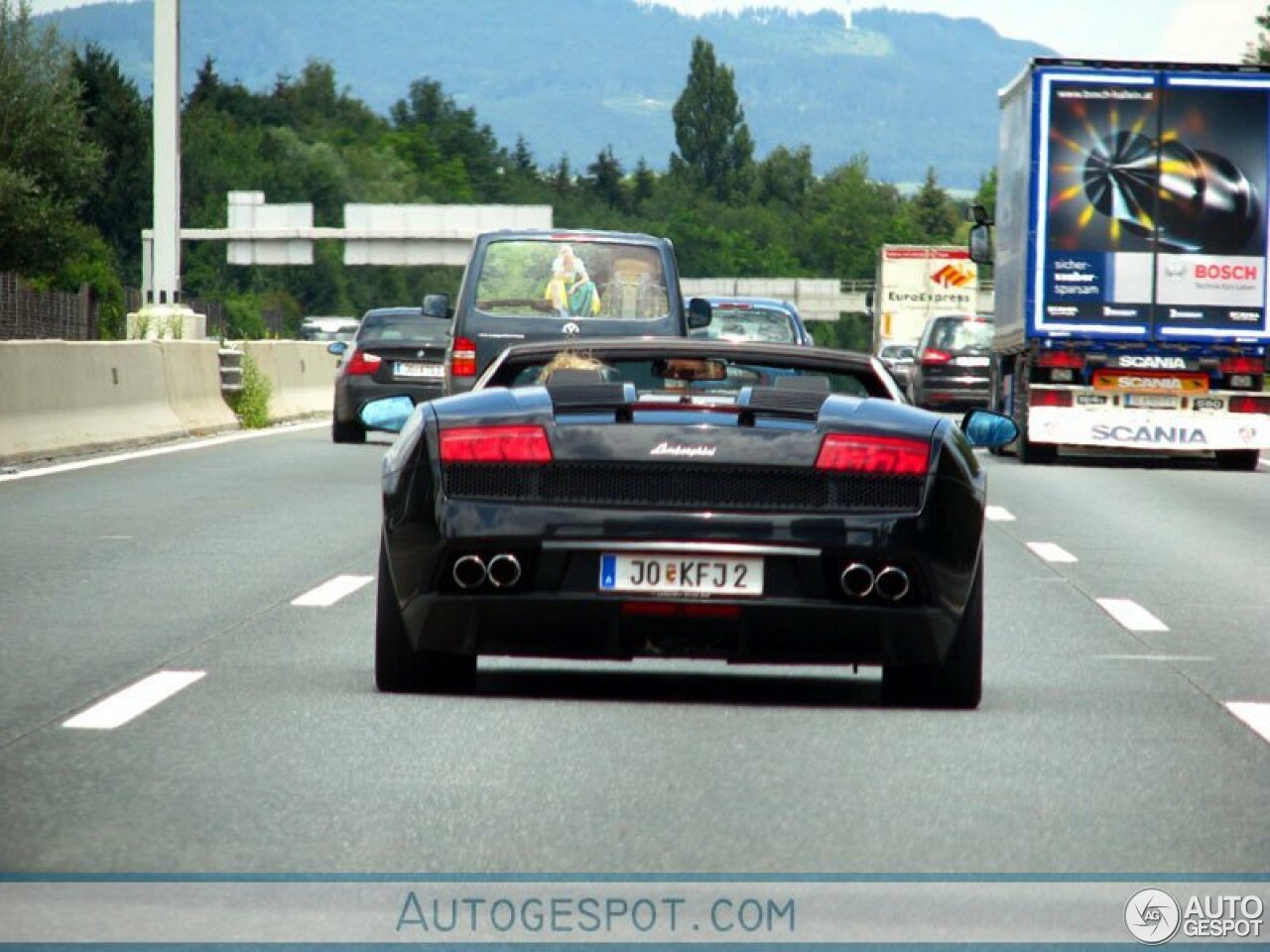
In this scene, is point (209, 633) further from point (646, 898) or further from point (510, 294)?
point (510, 294)

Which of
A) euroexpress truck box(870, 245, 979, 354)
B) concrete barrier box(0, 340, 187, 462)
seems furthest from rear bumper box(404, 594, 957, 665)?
euroexpress truck box(870, 245, 979, 354)

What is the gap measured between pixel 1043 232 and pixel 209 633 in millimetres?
15536

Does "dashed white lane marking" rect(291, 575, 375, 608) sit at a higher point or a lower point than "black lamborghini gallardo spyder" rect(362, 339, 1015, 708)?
lower

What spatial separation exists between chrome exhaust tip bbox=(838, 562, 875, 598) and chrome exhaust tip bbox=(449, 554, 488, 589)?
38.7 inches

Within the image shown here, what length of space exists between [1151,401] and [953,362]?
1040 cm

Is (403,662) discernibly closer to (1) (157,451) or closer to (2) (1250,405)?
(1) (157,451)

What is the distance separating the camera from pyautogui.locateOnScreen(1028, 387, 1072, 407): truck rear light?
989 inches

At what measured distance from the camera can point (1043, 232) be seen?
80.7ft

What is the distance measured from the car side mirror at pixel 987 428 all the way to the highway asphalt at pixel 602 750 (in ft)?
2.60

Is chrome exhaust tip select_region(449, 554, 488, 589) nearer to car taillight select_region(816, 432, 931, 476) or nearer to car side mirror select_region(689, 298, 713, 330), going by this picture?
car taillight select_region(816, 432, 931, 476)

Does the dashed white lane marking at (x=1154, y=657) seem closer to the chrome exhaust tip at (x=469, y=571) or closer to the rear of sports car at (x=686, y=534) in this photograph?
the rear of sports car at (x=686, y=534)

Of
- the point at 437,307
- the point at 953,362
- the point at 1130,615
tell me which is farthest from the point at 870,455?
the point at 953,362

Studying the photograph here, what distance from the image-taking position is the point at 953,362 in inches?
1396

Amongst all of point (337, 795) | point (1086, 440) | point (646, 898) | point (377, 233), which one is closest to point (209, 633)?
point (337, 795)
